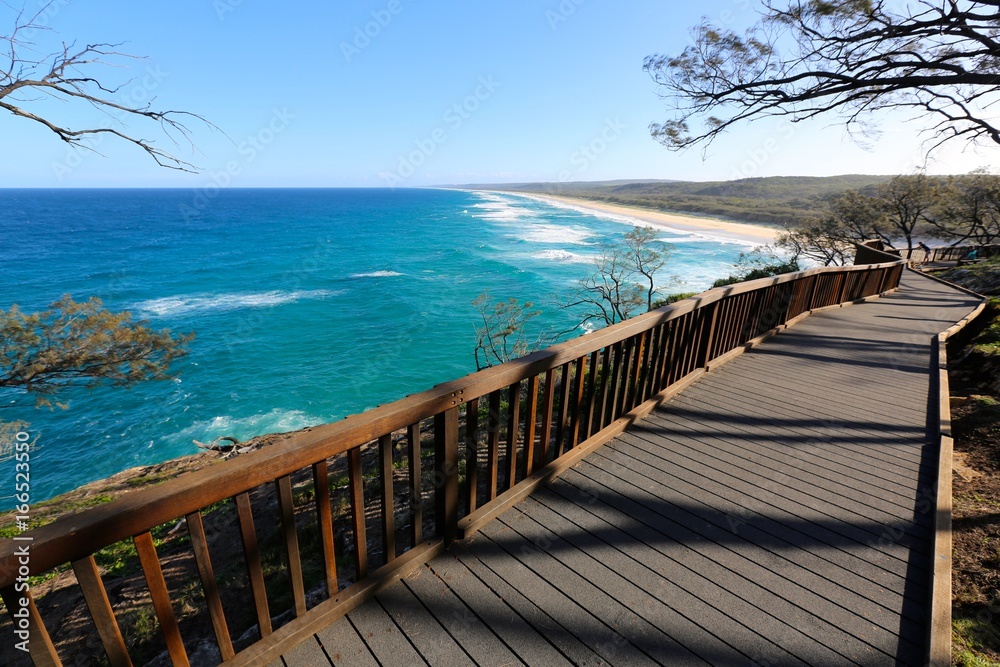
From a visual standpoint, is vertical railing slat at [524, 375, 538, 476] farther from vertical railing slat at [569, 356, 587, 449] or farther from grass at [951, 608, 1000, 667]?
grass at [951, 608, 1000, 667]

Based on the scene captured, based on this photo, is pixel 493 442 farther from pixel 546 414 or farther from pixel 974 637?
pixel 974 637

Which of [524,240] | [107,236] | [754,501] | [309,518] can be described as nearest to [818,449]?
[754,501]

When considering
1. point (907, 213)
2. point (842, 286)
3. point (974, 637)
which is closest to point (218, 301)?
point (842, 286)

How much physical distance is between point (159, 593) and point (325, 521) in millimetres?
583

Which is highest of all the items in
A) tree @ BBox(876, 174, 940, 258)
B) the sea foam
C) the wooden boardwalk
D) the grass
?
tree @ BBox(876, 174, 940, 258)

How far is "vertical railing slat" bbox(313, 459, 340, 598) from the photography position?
1.72m

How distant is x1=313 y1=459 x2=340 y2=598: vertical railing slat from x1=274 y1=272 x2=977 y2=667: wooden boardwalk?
0.21 metres

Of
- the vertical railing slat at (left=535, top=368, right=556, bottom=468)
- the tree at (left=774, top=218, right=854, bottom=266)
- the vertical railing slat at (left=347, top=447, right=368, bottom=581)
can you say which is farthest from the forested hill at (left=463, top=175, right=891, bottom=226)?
the vertical railing slat at (left=347, top=447, right=368, bottom=581)

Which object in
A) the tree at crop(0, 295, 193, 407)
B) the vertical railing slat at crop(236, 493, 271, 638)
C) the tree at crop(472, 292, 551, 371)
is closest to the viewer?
the vertical railing slat at crop(236, 493, 271, 638)

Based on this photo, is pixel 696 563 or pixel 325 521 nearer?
pixel 325 521

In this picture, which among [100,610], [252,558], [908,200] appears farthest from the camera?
[908,200]

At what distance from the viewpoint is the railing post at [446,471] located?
2096 mm

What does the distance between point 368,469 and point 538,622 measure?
15.8 ft

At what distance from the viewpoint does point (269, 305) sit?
3155 cm
